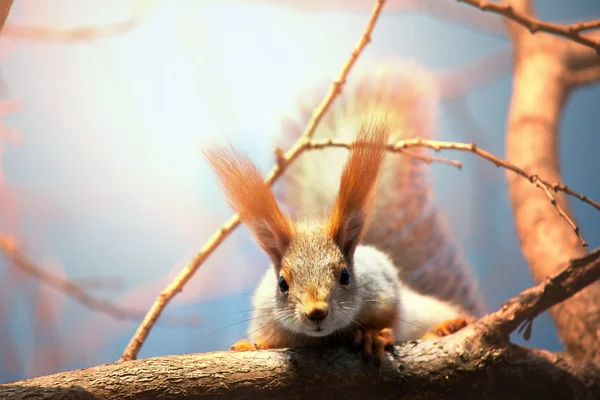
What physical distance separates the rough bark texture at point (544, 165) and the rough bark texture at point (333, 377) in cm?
14

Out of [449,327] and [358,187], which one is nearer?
[358,187]

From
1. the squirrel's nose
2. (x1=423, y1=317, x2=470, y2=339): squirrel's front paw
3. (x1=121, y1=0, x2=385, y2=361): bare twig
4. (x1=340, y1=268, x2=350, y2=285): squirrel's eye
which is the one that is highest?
(x1=121, y1=0, x2=385, y2=361): bare twig

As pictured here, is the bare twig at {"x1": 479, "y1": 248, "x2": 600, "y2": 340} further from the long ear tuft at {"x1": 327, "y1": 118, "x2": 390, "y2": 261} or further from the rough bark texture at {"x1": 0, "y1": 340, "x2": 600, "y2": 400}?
the long ear tuft at {"x1": 327, "y1": 118, "x2": 390, "y2": 261}

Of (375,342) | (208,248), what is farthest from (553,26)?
(208,248)

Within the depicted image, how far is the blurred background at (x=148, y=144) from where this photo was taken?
1.66 metres

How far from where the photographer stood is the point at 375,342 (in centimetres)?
110

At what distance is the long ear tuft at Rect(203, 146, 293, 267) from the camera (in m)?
1.12

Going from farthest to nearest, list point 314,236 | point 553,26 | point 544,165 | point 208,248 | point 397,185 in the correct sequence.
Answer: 1. point 397,185
2. point 544,165
3. point 208,248
4. point 314,236
5. point 553,26

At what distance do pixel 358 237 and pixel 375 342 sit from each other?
234mm

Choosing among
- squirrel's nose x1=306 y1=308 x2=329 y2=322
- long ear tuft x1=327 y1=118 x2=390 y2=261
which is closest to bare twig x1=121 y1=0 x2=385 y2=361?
long ear tuft x1=327 y1=118 x2=390 y2=261

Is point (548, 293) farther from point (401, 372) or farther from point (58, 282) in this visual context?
point (58, 282)

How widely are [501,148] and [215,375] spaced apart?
54.2 inches

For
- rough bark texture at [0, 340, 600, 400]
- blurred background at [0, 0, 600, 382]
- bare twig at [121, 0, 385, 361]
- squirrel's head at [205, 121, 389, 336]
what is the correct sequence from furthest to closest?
blurred background at [0, 0, 600, 382]
bare twig at [121, 0, 385, 361]
squirrel's head at [205, 121, 389, 336]
rough bark texture at [0, 340, 600, 400]

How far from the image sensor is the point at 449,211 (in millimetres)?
1924
